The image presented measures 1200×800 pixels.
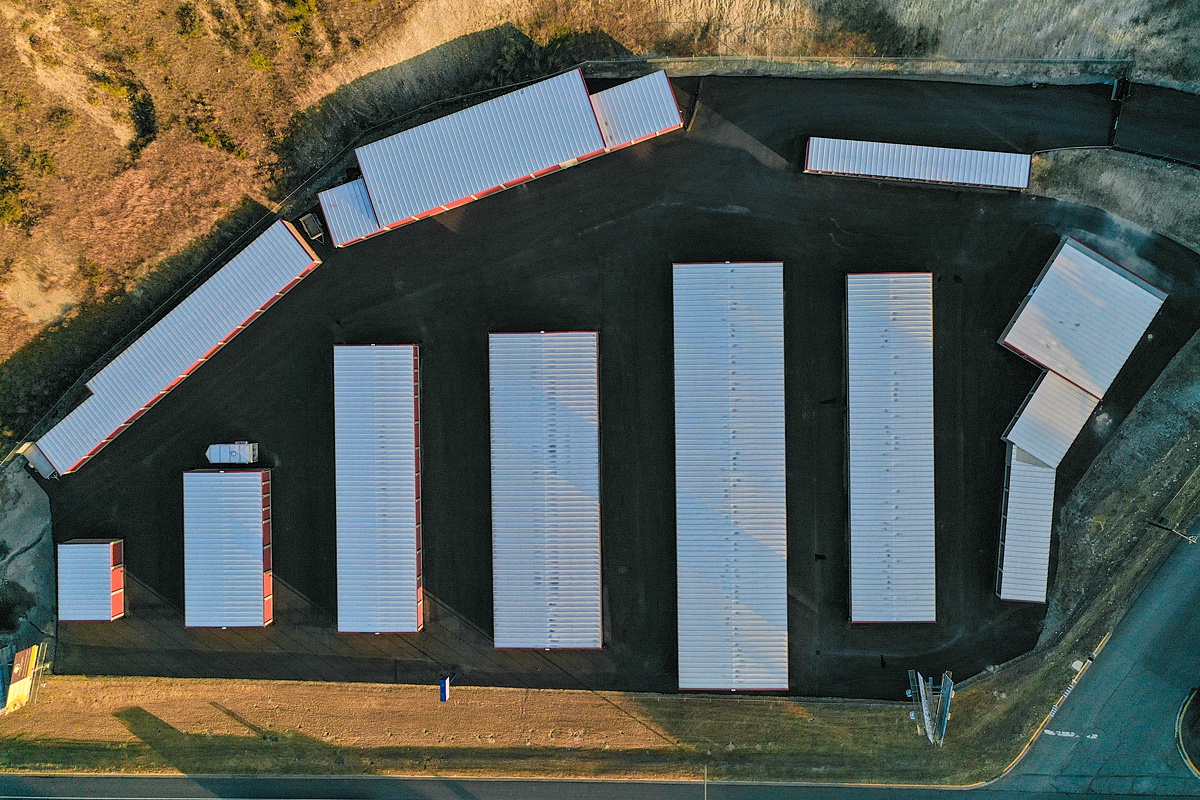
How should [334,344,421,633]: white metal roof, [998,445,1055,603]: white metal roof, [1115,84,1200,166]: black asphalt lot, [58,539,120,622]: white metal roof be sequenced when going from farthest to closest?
[58,539,120,622]: white metal roof
[334,344,421,633]: white metal roof
[1115,84,1200,166]: black asphalt lot
[998,445,1055,603]: white metal roof

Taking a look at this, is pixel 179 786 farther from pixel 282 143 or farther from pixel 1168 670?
pixel 1168 670

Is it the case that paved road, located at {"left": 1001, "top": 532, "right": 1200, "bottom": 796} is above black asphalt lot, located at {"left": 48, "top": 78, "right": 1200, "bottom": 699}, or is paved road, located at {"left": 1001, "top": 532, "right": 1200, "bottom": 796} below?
below

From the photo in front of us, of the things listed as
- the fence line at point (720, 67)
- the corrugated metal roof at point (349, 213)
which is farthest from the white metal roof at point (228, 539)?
the fence line at point (720, 67)

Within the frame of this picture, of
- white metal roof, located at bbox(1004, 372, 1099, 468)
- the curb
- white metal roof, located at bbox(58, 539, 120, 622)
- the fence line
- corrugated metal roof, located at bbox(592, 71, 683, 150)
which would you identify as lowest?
the curb

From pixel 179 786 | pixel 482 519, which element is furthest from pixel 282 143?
pixel 179 786

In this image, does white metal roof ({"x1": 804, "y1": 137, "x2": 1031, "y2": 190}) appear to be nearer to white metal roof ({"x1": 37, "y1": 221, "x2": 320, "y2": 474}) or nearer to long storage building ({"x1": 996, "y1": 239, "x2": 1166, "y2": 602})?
long storage building ({"x1": 996, "y1": 239, "x2": 1166, "y2": 602})

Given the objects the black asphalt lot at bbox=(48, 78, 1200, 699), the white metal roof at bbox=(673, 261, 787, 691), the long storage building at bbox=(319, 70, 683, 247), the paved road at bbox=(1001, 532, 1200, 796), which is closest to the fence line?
the black asphalt lot at bbox=(48, 78, 1200, 699)
